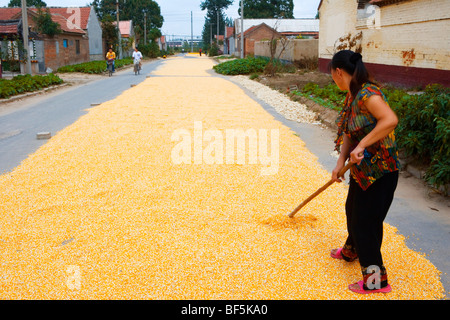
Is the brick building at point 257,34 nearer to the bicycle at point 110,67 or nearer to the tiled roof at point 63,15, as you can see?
the tiled roof at point 63,15

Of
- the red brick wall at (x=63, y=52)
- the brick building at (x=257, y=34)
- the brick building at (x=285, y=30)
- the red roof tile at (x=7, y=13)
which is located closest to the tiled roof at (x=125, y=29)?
the brick building at (x=285, y=30)

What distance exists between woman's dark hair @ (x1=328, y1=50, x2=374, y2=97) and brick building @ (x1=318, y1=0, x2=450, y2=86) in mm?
10868

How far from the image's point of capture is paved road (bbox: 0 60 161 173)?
750cm

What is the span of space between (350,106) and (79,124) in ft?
26.0

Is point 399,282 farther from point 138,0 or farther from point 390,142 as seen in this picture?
point 138,0

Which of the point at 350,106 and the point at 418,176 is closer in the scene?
the point at 350,106

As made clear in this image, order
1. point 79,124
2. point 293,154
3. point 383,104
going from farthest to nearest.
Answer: point 79,124 → point 293,154 → point 383,104

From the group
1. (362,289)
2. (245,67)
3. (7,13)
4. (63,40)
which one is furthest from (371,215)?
(7,13)

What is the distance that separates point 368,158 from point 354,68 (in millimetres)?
638

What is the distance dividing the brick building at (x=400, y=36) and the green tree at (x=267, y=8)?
66.7 metres
